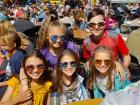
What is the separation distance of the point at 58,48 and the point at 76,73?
0.42 metres

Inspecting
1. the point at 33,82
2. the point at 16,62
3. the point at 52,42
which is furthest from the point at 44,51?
the point at 33,82

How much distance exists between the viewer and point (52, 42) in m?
3.76

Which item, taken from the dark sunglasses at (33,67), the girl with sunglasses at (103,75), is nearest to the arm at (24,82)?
the dark sunglasses at (33,67)

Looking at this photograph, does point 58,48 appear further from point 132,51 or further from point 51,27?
point 132,51

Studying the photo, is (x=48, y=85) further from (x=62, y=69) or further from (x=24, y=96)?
(x=24, y=96)

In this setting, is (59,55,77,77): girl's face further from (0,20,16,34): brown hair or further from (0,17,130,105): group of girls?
(0,20,16,34): brown hair

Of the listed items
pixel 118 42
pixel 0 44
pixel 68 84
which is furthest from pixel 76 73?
pixel 0 44

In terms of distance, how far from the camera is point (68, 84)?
136 inches

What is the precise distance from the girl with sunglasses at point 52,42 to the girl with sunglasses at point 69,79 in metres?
0.28

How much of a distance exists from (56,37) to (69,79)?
0.49m

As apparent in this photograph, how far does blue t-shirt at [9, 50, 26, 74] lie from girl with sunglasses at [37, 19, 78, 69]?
0.24 m

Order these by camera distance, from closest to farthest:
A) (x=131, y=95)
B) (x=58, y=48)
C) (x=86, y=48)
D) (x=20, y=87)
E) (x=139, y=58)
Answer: (x=131, y=95) → (x=20, y=87) → (x=58, y=48) → (x=86, y=48) → (x=139, y=58)

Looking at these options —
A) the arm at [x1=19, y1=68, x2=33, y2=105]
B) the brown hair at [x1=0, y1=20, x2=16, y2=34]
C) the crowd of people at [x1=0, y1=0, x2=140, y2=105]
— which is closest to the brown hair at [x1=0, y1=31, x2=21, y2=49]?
the crowd of people at [x1=0, y1=0, x2=140, y2=105]

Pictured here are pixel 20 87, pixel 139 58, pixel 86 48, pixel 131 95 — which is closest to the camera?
pixel 131 95
